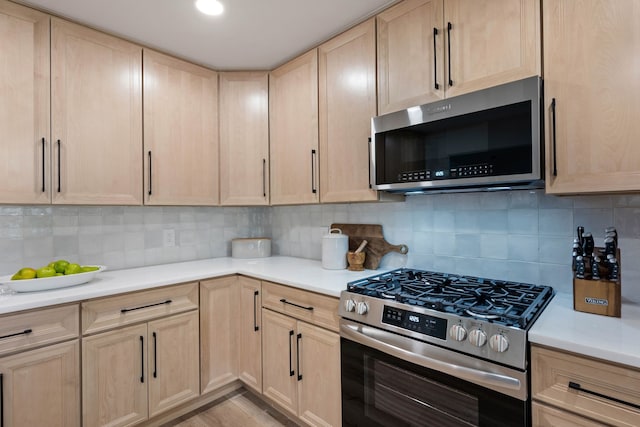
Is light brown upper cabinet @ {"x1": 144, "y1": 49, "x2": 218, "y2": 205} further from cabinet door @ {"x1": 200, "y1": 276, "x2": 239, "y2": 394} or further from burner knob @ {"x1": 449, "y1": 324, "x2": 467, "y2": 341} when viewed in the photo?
burner knob @ {"x1": 449, "y1": 324, "x2": 467, "y2": 341}

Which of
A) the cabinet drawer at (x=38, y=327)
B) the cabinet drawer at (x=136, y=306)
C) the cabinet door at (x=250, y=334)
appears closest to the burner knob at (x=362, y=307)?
the cabinet door at (x=250, y=334)

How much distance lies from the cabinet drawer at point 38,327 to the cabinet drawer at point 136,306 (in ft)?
0.19

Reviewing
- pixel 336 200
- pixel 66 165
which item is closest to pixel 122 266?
pixel 66 165

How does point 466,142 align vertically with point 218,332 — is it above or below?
Answer: above

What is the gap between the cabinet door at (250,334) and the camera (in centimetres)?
211

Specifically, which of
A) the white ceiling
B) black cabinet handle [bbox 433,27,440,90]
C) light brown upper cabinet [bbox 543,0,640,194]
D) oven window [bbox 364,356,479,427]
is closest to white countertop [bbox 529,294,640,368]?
oven window [bbox 364,356,479,427]

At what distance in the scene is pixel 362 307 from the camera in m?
1.47

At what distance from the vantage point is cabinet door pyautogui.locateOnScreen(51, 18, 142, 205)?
5.82ft

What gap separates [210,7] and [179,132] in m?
0.87

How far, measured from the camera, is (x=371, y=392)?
1458 millimetres

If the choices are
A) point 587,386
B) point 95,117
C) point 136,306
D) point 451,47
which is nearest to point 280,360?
point 136,306

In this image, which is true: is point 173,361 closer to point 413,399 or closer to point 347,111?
point 413,399

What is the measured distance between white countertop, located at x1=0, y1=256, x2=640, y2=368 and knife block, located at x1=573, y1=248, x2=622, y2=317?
0.03 metres

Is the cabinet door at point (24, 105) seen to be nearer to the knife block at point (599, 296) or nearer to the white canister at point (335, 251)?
the white canister at point (335, 251)
